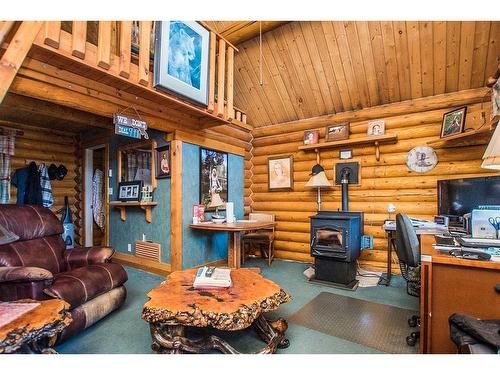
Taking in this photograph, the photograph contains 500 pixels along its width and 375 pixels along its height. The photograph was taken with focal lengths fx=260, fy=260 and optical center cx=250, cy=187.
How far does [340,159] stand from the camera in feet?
14.5

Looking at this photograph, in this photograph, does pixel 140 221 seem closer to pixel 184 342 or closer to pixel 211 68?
pixel 211 68

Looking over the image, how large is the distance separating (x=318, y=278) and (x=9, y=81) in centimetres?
375

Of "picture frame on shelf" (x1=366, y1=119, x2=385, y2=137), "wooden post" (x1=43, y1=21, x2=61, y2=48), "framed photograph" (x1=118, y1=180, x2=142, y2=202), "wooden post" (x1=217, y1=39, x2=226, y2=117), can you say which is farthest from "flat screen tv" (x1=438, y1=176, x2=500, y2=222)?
"framed photograph" (x1=118, y1=180, x2=142, y2=202)

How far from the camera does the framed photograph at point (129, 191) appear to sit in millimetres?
4287

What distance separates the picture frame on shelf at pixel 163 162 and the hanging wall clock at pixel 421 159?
358 centimetres

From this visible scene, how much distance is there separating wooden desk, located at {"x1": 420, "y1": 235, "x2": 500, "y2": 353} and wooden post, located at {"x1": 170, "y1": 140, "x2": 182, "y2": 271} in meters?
2.99

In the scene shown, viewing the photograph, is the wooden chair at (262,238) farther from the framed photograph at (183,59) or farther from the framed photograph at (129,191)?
the framed photograph at (183,59)

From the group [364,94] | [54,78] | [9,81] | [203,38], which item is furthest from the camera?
[364,94]

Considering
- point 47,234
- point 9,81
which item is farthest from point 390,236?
point 9,81

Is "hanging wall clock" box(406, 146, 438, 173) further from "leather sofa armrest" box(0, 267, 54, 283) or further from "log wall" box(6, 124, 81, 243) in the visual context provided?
"log wall" box(6, 124, 81, 243)

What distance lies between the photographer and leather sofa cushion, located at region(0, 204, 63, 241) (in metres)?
2.34

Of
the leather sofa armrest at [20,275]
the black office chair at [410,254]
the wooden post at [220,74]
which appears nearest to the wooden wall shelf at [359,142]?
the wooden post at [220,74]
